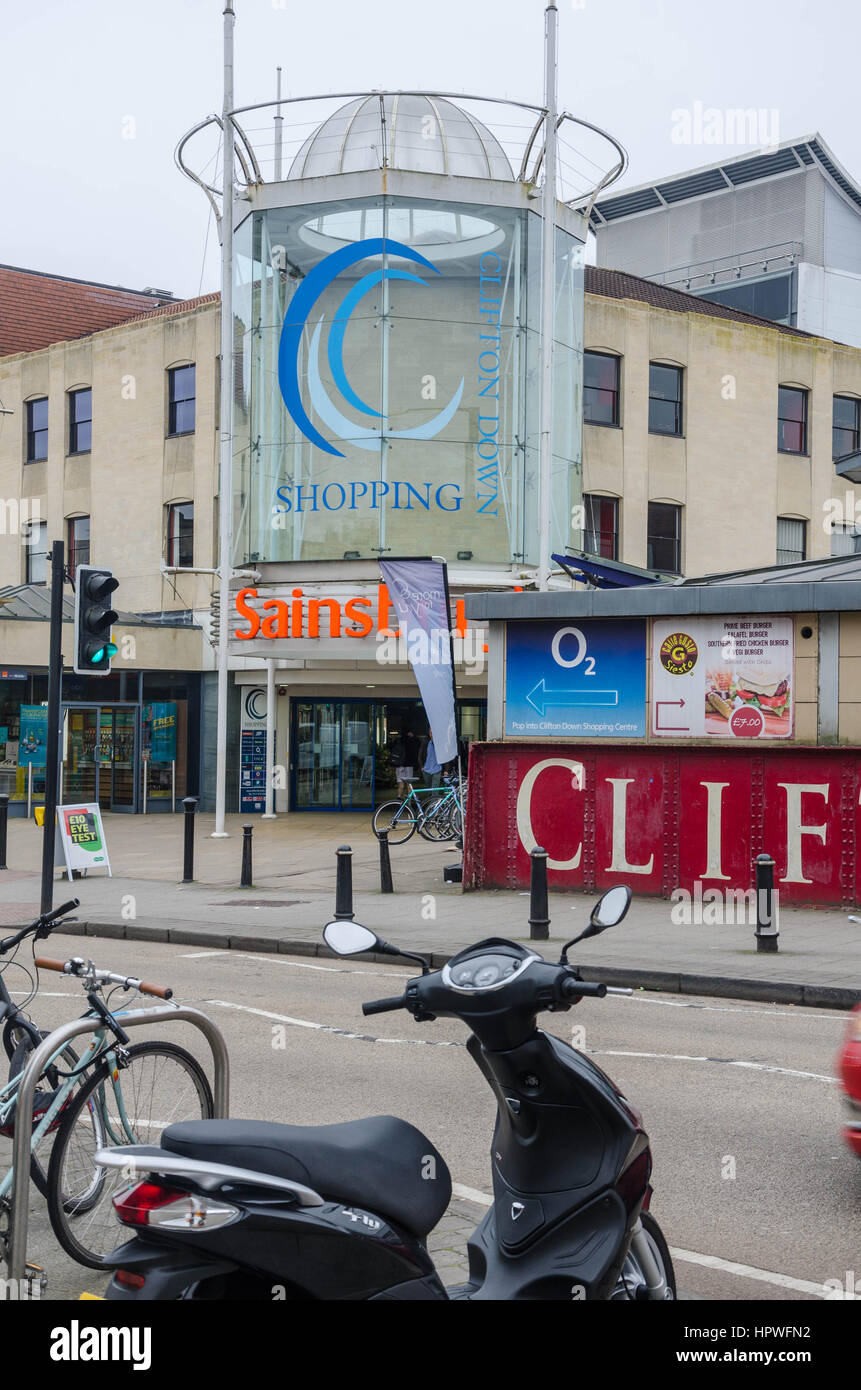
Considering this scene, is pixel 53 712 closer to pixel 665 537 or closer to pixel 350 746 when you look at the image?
pixel 350 746

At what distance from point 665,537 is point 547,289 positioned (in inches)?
357

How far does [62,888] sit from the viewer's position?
58.7 ft

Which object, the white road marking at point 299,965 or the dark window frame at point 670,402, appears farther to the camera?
the dark window frame at point 670,402

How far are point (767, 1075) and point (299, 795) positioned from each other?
2440cm

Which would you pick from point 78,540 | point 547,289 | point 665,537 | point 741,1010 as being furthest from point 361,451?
point 741,1010

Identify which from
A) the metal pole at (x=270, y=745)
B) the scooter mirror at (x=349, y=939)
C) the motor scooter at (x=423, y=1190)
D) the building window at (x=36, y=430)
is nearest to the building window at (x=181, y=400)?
the building window at (x=36, y=430)

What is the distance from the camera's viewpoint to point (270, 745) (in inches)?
1137

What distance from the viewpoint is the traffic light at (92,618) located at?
13930mm

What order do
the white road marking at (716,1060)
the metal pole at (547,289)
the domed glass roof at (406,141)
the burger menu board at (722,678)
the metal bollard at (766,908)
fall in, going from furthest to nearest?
the domed glass roof at (406,141) → the metal pole at (547,289) → the burger menu board at (722,678) → the metal bollard at (766,908) → the white road marking at (716,1060)

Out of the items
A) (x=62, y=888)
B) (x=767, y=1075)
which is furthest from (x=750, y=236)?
(x=767, y=1075)

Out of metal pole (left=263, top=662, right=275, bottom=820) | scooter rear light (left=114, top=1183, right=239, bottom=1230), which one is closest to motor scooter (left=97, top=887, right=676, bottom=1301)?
scooter rear light (left=114, top=1183, right=239, bottom=1230)

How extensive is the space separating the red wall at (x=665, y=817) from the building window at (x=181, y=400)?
19880 millimetres

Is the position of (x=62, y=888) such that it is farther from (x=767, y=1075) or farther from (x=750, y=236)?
(x=750, y=236)

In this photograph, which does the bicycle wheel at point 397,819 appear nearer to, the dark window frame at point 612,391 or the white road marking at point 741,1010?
the dark window frame at point 612,391
